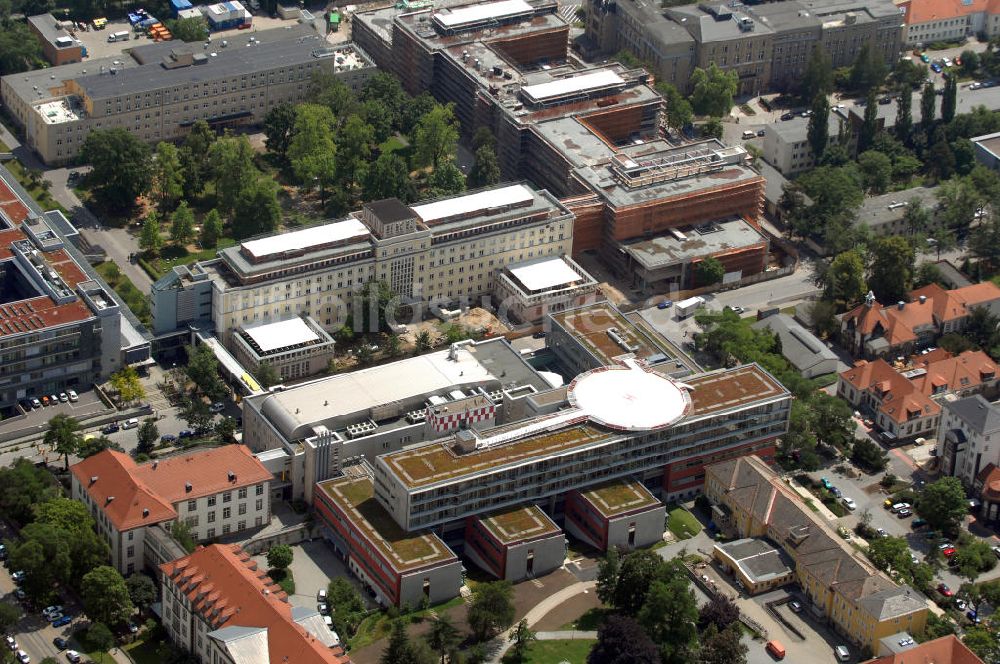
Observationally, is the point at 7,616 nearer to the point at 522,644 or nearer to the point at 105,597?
Answer: the point at 105,597

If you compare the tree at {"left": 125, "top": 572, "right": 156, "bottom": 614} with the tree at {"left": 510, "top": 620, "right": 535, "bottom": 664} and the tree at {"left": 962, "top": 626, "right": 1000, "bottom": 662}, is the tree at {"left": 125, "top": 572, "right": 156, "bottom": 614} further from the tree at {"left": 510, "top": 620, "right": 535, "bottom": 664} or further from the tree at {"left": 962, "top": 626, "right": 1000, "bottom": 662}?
the tree at {"left": 962, "top": 626, "right": 1000, "bottom": 662}

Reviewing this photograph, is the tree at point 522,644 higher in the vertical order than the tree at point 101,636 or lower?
lower

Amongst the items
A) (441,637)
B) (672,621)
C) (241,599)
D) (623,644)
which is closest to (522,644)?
(441,637)

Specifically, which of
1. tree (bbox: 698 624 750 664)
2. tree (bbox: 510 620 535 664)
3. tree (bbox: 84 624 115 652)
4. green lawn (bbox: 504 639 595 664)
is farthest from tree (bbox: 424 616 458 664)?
tree (bbox: 84 624 115 652)

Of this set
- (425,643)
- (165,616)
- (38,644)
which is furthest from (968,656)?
(38,644)

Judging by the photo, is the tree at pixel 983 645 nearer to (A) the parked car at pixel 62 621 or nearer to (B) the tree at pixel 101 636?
(B) the tree at pixel 101 636

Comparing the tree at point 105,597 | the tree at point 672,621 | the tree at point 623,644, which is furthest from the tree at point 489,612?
the tree at point 105,597

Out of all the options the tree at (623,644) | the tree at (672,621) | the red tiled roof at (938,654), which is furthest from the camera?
the tree at (672,621)
